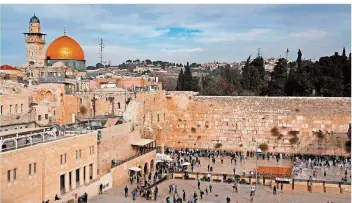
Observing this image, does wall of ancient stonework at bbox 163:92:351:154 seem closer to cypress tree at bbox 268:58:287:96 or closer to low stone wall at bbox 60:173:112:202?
cypress tree at bbox 268:58:287:96

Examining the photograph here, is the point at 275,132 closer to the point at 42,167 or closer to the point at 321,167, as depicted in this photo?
the point at 321,167

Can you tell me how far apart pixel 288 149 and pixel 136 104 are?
9.76m

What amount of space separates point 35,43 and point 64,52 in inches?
91.8

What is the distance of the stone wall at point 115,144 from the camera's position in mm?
20266

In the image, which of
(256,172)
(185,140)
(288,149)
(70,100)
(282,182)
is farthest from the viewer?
(185,140)

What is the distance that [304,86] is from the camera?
32.9m

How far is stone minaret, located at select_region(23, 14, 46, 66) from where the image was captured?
35.3 meters

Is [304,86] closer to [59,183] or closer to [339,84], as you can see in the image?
[339,84]

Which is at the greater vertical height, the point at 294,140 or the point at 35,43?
the point at 35,43

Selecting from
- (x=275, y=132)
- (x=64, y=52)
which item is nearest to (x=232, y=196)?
(x=275, y=132)

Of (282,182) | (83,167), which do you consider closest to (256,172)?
(282,182)

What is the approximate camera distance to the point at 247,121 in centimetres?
3055

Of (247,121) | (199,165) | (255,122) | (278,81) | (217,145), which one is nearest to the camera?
(199,165)

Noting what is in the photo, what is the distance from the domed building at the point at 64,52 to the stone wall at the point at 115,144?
509 inches
